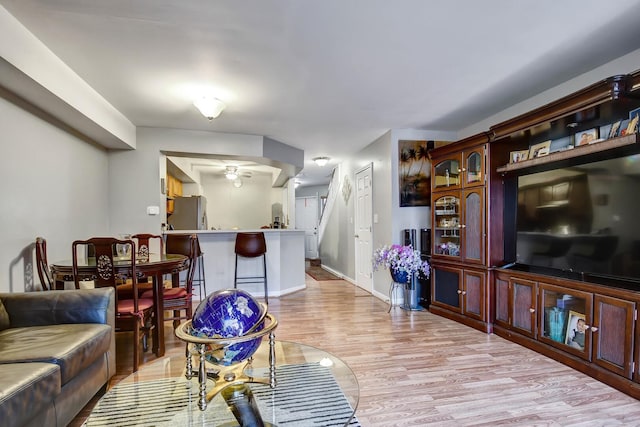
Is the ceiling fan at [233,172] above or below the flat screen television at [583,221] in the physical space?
above

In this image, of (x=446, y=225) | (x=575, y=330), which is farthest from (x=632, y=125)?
(x=446, y=225)

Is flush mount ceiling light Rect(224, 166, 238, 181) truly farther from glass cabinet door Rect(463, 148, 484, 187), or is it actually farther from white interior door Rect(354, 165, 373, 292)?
glass cabinet door Rect(463, 148, 484, 187)

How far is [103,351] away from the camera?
6.50ft

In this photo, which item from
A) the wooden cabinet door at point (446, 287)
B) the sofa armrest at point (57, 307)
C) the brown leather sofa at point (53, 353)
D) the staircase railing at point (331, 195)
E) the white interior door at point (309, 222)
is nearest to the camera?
the brown leather sofa at point (53, 353)

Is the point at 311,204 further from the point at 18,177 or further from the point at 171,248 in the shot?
the point at 18,177

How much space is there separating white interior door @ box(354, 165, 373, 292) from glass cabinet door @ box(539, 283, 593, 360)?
107 inches

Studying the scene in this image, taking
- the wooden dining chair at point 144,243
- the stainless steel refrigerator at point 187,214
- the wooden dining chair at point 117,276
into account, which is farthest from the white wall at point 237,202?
the wooden dining chair at point 117,276

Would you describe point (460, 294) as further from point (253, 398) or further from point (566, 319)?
point (253, 398)

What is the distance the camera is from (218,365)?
1488 mm

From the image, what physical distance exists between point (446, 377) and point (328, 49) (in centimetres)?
250

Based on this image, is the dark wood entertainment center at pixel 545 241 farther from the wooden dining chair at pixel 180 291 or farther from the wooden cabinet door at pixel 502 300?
the wooden dining chair at pixel 180 291

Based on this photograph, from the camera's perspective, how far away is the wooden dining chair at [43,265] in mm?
2539

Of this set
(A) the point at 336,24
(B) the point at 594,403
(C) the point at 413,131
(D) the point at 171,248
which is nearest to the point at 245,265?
(D) the point at 171,248

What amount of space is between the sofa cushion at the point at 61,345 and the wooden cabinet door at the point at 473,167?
3.44 metres
